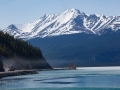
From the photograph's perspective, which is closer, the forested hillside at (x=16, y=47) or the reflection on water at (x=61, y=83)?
the reflection on water at (x=61, y=83)

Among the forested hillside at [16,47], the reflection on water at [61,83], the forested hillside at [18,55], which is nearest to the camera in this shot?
the reflection on water at [61,83]

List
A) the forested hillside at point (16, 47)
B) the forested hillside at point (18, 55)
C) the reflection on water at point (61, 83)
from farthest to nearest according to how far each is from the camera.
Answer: the forested hillside at point (16, 47) → the forested hillside at point (18, 55) → the reflection on water at point (61, 83)

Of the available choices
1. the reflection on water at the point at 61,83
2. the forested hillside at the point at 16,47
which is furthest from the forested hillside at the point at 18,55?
Result: the reflection on water at the point at 61,83

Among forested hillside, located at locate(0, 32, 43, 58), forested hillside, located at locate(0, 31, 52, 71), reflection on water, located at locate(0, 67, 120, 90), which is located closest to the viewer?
reflection on water, located at locate(0, 67, 120, 90)

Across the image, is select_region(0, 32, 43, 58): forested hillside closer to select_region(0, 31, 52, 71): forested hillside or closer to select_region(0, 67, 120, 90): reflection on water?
select_region(0, 31, 52, 71): forested hillside

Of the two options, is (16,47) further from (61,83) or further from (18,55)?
(61,83)

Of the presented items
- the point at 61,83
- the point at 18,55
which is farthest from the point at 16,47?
the point at 61,83

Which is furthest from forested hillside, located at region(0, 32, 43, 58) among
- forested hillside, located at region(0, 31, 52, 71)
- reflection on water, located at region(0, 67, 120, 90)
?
reflection on water, located at region(0, 67, 120, 90)

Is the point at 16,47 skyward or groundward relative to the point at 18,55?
skyward

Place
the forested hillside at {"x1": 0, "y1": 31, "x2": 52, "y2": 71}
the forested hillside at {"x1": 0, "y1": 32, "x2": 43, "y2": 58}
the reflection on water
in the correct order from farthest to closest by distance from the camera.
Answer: the forested hillside at {"x1": 0, "y1": 32, "x2": 43, "y2": 58} < the forested hillside at {"x1": 0, "y1": 31, "x2": 52, "y2": 71} < the reflection on water

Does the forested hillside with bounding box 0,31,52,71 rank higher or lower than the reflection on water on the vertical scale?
higher

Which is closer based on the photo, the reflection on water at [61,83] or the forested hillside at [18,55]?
the reflection on water at [61,83]

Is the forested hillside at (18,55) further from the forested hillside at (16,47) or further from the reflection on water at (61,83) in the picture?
the reflection on water at (61,83)

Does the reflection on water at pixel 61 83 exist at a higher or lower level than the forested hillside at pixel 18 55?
lower
